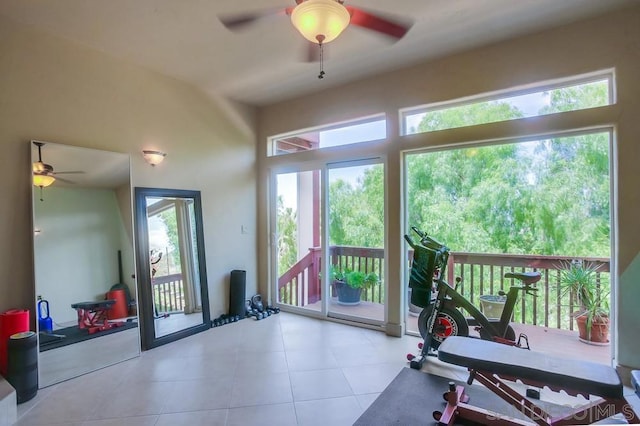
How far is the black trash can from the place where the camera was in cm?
440

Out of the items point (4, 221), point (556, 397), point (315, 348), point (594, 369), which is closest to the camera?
point (594, 369)

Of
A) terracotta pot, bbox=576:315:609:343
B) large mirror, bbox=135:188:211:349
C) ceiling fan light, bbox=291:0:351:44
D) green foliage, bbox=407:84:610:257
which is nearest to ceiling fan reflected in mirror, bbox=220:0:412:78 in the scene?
ceiling fan light, bbox=291:0:351:44

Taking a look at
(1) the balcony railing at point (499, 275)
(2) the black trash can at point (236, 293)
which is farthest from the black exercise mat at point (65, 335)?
(1) the balcony railing at point (499, 275)

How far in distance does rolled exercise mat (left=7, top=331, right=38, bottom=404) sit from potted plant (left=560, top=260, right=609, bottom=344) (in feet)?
15.5

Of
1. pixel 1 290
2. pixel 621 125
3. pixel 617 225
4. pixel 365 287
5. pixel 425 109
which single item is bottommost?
pixel 365 287

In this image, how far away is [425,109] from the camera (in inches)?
142

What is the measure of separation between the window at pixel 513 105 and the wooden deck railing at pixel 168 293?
10.5 feet

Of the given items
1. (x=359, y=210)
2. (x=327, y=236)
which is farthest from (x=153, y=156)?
(x=359, y=210)

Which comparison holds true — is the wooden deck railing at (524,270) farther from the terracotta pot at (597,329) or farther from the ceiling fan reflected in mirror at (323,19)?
the ceiling fan reflected in mirror at (323,19)

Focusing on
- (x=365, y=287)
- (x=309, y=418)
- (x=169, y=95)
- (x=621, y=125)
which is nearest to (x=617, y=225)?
(x=621, y=125)

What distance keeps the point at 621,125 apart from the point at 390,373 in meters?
2.81

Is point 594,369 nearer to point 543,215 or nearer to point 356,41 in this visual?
point 543,215

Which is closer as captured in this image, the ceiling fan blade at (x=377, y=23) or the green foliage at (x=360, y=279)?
the ceiling fan blade at (x=377, y=23)

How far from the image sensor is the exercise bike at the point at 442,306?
2916 mm
